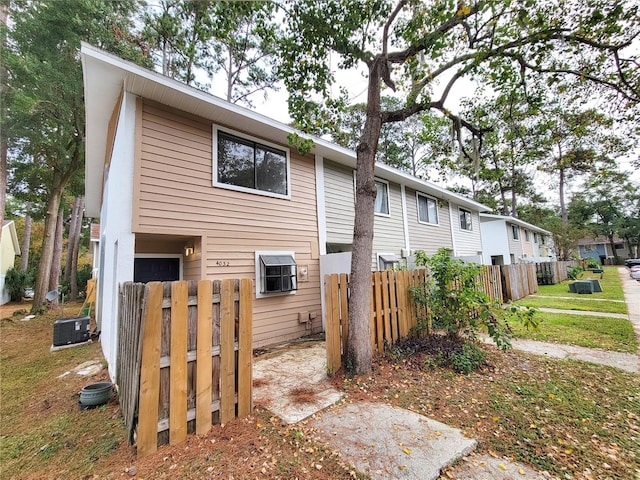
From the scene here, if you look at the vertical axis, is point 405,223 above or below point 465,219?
below

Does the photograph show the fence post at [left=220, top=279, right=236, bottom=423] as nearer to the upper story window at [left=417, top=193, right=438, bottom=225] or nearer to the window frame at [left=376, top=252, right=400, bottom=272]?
the window frame at [left=376, top=252, right=400, bottom=272]

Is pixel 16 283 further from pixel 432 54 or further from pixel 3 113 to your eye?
pixel 432 54

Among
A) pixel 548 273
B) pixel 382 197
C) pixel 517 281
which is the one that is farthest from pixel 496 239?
pixel 382 197

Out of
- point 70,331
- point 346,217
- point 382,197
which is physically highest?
point 382,197

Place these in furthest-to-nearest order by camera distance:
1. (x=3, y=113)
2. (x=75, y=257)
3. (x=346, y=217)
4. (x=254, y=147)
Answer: (x=75, y=257) < (x=3, y=113) < (x=346, y=217) < (x=254, y=147)

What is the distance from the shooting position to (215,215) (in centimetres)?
554

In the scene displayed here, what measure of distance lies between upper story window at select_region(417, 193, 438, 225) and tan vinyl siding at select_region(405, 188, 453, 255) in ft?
0.72

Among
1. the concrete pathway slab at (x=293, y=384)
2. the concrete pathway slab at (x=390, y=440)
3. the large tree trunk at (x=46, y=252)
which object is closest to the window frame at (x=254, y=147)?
the concrete pathway slab at (x=293, y=384)

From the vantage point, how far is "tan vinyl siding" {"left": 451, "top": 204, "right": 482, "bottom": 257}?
13.6 meters

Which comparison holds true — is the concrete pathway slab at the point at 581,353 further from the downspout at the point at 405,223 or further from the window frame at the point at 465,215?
the window frame at the point at 465,215

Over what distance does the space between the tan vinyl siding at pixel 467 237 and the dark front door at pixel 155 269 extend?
12.0 m

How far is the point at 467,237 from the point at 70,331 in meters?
15.8

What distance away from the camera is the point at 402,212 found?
10570 millimetres

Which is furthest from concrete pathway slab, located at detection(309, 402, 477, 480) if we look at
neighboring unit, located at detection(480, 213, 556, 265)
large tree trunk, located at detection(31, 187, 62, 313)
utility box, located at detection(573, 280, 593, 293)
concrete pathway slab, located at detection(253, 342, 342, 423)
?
neighboring unit, located at detection(480, 213, 556, 265)
